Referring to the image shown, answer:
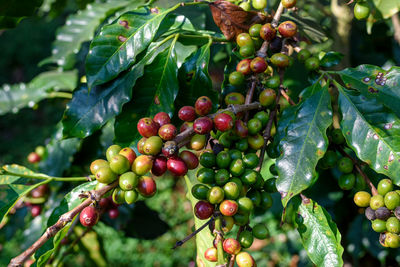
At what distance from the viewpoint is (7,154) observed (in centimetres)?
465

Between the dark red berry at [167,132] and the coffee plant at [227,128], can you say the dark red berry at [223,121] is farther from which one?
the dark red berry at [167,132]

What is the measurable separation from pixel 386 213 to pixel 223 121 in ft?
1.46

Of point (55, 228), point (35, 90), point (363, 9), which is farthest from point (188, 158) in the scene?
point (35, 90)

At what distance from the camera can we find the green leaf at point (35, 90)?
173 cm

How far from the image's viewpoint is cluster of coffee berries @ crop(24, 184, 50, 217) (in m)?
1.56

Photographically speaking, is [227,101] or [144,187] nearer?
[144,187]

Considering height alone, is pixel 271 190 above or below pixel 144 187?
below

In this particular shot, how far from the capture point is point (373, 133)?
0.90m

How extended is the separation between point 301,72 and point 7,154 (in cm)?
424

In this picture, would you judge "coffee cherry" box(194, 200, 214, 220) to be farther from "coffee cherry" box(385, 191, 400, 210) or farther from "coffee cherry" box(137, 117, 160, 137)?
"coffee cherry" box(385, 191, 400, 210)

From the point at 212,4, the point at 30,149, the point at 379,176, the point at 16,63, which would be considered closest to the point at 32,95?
the point at 212,4

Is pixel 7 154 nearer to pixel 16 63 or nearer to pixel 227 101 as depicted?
pixel 16 63

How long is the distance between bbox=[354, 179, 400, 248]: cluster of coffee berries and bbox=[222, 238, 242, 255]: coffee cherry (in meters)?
0.34

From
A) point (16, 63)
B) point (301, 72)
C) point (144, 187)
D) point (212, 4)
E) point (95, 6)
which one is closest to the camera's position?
point (144, 187)
